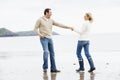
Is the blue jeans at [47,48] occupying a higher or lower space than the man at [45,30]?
lower

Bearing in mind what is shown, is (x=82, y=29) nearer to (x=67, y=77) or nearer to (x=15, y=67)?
(x=67, y=77)

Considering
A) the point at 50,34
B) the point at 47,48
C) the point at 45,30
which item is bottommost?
the point at 47,48

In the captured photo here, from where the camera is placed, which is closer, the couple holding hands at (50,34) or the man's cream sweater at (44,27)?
the couple holding hands at (50,34)

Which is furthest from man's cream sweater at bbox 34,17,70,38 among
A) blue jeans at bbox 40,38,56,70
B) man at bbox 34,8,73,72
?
blue jeans at bbox 40,38,56,70

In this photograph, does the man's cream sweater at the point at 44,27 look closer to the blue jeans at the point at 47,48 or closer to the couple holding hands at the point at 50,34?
the couple holding hands at the point at 50,34

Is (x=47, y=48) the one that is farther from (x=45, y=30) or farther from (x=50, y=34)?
(x=45, y=30)

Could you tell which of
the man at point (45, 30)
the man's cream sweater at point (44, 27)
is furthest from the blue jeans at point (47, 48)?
the man's cream sweater at point (44, 27)

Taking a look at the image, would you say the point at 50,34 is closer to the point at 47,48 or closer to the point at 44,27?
the point at 44,27

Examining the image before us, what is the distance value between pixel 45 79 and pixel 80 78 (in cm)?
98

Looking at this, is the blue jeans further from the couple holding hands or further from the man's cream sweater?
the man's cream sweater

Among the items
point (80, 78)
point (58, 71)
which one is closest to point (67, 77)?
point (80, 78)

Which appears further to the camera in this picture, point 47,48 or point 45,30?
point 47,48

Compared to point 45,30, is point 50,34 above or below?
below

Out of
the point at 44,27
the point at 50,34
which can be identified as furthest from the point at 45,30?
the point at 50,34
